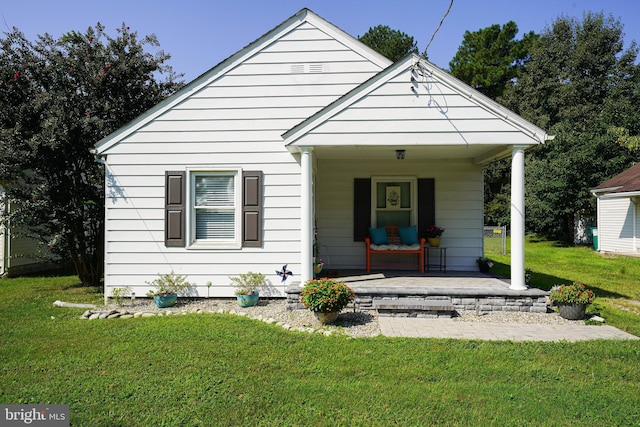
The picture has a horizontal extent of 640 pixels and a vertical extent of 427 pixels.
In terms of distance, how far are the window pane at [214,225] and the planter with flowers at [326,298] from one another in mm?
2408

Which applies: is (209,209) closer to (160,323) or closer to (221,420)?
(160,323)

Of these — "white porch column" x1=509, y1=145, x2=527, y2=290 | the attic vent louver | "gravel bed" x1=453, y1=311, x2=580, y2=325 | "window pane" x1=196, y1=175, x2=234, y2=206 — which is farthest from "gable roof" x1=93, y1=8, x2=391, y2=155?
"gravel bed" x1=453, y1=311, x2=580, y2=325

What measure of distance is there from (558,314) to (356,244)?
400 cm

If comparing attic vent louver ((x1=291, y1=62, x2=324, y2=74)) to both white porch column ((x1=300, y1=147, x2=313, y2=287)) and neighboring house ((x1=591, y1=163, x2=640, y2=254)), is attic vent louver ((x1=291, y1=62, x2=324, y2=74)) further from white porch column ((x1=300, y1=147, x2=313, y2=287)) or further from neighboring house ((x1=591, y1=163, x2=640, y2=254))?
neighboring house ((x1=591, y1=163, x2=640, y2=254))

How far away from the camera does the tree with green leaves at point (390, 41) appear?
26250 mm

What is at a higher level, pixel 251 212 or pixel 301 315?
pixel 251 212

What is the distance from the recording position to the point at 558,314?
600cm

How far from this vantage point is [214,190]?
712 cm

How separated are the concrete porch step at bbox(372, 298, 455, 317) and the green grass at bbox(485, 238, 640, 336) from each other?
246 centimetres

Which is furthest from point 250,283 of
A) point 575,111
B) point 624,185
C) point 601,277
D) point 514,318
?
point 575,111

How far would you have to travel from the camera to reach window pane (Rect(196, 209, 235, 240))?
7.09 m

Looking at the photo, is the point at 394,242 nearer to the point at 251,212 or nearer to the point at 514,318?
the point at 514,318

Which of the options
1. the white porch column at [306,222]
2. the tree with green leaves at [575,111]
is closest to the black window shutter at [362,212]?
the white porch column at [306,222]

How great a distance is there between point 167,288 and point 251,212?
2.10 meters
